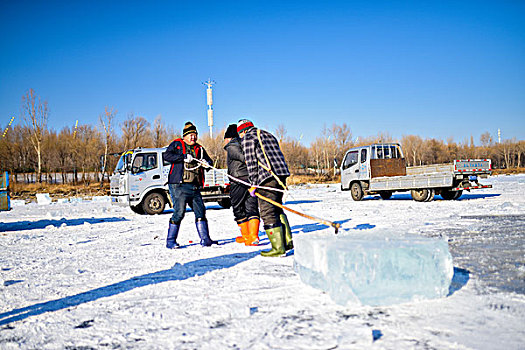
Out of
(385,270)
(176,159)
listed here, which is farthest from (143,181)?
(385,270)

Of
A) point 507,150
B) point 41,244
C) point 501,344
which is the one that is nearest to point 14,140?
point 41,244

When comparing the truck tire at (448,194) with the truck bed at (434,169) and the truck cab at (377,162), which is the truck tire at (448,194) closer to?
the truck bed at (434,169)

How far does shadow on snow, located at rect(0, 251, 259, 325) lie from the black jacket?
58.1 inches

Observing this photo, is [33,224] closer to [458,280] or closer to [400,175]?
[458,280]

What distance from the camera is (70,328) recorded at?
2.92 meters

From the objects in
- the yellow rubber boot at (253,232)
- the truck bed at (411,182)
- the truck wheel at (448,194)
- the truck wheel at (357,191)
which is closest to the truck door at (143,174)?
the yellow rubber boot at (253,232)

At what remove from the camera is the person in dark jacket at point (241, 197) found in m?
6.34

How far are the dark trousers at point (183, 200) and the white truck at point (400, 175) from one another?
10127mm

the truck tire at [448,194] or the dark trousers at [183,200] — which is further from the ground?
the dark trousers at [183,200]

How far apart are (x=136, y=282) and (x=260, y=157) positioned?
87.6 inches

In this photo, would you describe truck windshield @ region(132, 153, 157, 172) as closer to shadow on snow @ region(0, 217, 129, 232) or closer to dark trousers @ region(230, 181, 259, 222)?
shadow on snow @ region(0, 217, 129, 232)

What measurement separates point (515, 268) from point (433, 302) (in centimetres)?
168

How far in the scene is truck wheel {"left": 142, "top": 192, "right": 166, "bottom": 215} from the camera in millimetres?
13164

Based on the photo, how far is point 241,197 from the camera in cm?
652
